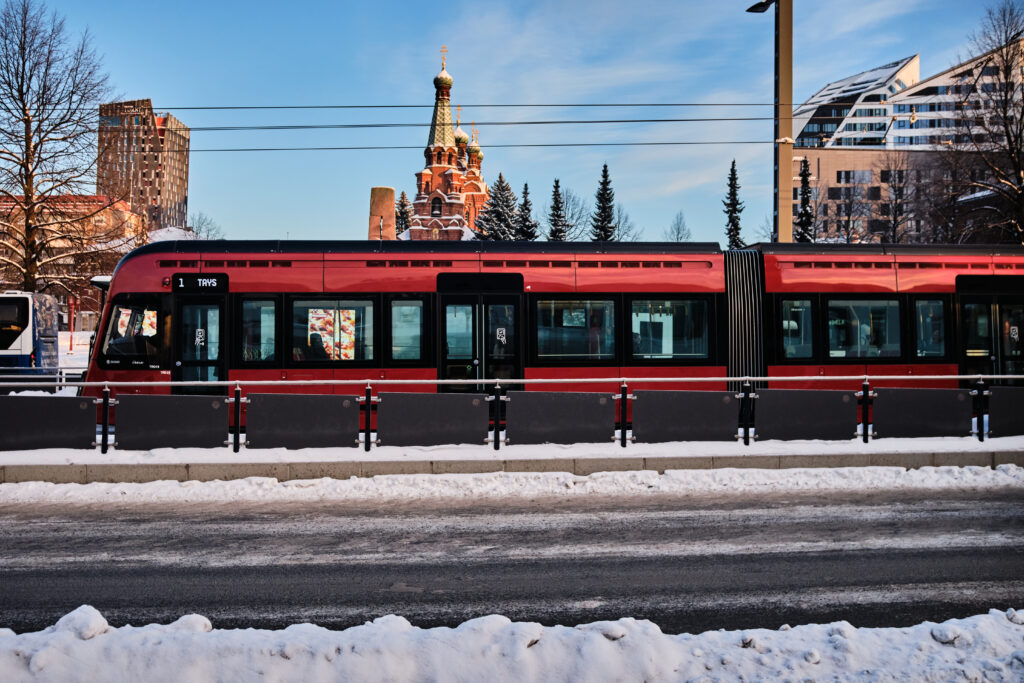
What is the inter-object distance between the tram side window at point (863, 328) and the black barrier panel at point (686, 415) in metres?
4.48

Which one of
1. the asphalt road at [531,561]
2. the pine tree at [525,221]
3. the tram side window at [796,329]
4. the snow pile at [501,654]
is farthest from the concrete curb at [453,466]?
the pine tree at [525,221]

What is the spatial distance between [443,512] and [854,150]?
106358 mm

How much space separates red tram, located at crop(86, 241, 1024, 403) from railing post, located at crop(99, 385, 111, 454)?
8.46 ft

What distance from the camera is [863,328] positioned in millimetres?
15250

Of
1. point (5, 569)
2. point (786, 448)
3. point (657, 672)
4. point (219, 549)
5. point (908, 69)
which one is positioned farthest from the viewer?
point (908, 69)

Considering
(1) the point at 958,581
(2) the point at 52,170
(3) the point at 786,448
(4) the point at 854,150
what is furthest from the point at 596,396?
(4) the point at 854,150

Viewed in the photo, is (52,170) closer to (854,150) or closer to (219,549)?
(219,549)

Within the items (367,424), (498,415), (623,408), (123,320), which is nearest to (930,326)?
(623,408)

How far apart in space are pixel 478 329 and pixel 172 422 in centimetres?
559

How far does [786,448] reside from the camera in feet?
37.3

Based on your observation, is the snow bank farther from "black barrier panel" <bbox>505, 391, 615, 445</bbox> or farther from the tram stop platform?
"black barrier panel" <bbox>505, 391, 615, 445</bbox>

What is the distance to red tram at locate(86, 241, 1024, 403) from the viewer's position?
46.5ft

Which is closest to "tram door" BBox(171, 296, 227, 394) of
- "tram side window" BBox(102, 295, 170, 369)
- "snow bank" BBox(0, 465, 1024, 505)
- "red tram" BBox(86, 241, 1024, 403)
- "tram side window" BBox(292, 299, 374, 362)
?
"red tram" BBox(86, 241, 1024, 403)

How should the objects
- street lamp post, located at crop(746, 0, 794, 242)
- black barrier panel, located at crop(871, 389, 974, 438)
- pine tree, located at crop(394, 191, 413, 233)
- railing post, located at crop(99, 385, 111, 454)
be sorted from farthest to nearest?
pine tree, located at crop(394, 191, 413, 233) → street lamp post, located at crop(746, 0, 794, 242) → black barrier panel, located at crop(871, 389, 974, 438) → railing post, located at crop(99, 385, 111, 454)
